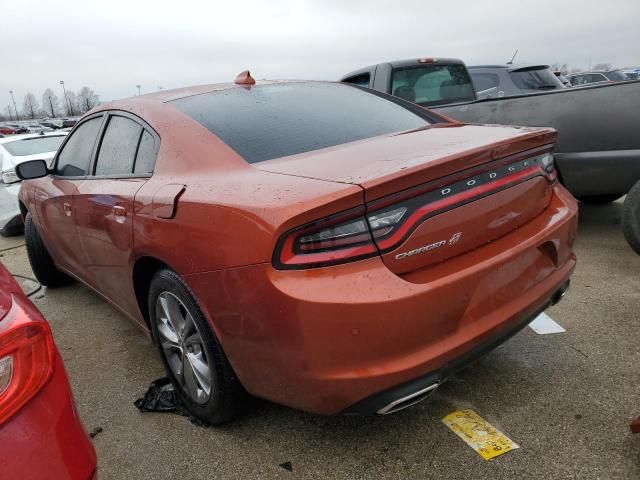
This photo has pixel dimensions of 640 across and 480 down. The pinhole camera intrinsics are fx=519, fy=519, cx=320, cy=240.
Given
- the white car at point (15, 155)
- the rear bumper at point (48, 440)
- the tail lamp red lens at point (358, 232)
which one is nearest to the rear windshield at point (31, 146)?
the white car at point (15, 155)

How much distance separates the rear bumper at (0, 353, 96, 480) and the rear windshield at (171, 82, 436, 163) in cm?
113

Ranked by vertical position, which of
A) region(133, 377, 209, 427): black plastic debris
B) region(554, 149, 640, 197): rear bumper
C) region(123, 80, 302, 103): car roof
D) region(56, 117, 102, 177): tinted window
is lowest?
region(133, 377, 209, 427): black plastic debris

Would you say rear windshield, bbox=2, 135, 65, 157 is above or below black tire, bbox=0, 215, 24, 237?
above

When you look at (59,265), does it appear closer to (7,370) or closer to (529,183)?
(7,370)

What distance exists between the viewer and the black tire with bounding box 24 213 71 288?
4258 millimetres

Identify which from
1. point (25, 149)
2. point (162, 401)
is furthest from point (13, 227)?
point (162, 401)

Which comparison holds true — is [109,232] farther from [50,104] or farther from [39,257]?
[50,104]

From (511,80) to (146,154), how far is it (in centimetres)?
612

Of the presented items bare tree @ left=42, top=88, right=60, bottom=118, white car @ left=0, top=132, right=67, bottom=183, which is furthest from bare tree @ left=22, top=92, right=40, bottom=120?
white car @ left=0, top=132, right=67, bottom=183

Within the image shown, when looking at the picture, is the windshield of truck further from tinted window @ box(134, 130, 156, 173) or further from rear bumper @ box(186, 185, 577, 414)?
rear bumper @ box(186, 185, 577, 414)

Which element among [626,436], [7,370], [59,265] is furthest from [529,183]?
[59,265]

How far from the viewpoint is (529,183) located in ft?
6.82

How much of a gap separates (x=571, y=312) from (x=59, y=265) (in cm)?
358

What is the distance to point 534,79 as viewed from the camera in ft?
23.5
